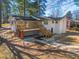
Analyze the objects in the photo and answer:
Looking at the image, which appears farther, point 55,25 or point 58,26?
point 58,26

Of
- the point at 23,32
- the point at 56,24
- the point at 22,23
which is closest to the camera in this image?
Answer: the point at 23,32

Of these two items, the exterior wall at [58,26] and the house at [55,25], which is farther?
the exterior wall at [58,26]

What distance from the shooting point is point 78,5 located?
113 feet

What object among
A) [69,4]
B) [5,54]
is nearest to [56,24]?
[69,4]

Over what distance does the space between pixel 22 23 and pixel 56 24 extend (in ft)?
20.5

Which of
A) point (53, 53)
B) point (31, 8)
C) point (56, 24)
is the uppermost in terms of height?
point (31, 8)

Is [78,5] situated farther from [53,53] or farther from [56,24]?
[53,53]

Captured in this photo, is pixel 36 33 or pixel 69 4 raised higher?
pixel 69 4

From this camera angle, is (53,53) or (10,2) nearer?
(53,53)

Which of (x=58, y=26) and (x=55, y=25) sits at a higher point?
(x=55, y=25)

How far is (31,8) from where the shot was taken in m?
36.1

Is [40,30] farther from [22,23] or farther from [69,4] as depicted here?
[69,4]

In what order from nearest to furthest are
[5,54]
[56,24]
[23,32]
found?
[5,54] < [23,32] < [56,24]

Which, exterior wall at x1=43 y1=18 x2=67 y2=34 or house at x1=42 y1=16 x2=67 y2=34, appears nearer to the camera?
Result: house at x1=42 y1=16 x2=67 y2=34
